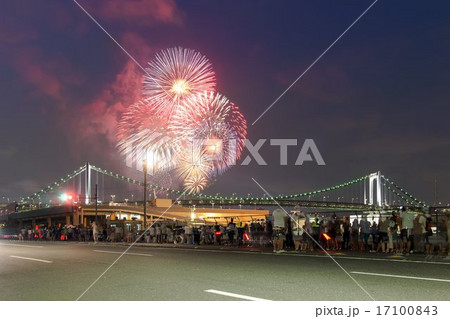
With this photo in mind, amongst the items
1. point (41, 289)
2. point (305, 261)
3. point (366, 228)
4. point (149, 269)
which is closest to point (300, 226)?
point (366, 228)

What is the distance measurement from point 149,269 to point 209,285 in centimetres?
371

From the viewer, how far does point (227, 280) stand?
38.1ft

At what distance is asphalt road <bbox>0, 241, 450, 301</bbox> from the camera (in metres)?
9.40

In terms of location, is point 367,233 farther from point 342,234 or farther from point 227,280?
point 227,280

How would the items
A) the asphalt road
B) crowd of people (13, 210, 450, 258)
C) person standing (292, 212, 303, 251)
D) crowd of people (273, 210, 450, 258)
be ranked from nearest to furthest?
the asphalt road → crowd of people (273, 210, 450, 258) → crowd of people (13, 210, 450, 258) → person standing (292, 212, 303, 251)

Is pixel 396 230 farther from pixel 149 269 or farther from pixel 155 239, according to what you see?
pixel 155 239

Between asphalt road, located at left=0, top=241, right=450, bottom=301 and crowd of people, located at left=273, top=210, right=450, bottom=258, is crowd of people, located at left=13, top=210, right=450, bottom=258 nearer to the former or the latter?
crowd of people, located at left=273, top=210, right=450, bottom=258

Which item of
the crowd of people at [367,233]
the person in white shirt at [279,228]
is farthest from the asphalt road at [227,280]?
the person in white shirt at [279,228]

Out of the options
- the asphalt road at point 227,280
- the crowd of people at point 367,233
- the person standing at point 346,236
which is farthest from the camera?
the person standing at point 346,236

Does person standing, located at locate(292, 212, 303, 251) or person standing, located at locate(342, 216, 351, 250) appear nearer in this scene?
person standing, located at locate(292, 212, 303, 251)

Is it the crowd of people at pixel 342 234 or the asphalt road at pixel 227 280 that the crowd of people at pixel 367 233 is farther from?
the asphalt road at pixel 227 280

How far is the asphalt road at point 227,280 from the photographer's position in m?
9.40

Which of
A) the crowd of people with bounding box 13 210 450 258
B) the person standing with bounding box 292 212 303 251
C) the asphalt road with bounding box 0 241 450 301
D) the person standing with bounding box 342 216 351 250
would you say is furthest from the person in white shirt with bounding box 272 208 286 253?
the asphalt road with bounding box 0 241 450 301

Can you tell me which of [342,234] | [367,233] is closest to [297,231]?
[342,234]
